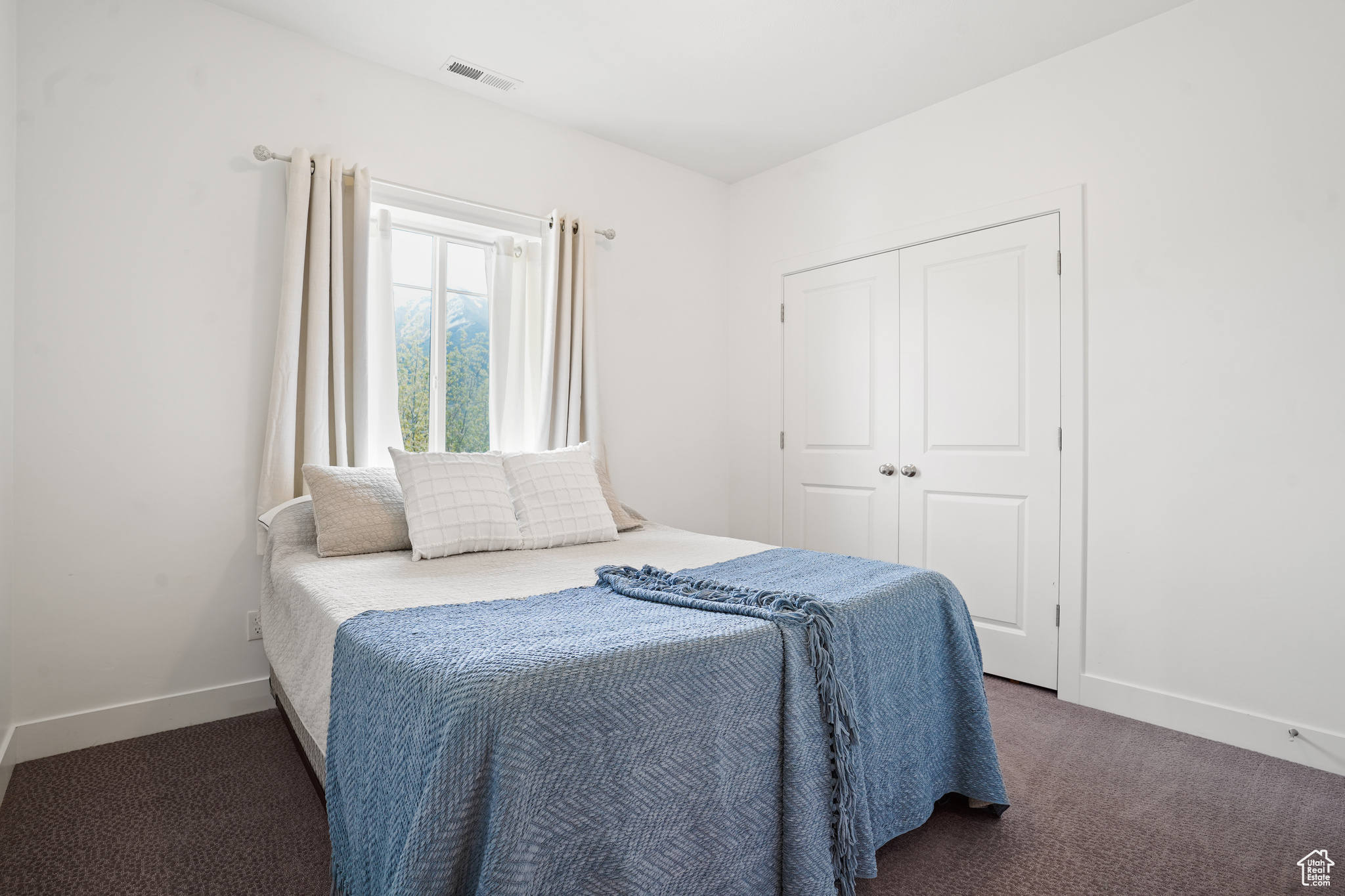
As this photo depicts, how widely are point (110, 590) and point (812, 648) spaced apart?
2363 millimetres

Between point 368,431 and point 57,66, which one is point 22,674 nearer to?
point 368,431

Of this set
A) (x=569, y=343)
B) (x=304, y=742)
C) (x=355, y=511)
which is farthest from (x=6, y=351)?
(x=569, y=343)

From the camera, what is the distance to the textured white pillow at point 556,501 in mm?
2461

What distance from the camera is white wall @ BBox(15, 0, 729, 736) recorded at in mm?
2154

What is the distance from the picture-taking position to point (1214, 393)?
2.37m

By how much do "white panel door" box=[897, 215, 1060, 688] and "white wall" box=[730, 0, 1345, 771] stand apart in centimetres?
16

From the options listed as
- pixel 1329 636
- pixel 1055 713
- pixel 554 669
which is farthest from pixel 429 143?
pixel 1329 636

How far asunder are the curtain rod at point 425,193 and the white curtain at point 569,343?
13 cm

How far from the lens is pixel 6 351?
2.01 meters

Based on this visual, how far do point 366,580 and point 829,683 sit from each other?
1.26m

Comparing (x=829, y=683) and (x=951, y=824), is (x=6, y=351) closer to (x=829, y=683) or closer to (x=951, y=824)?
(x=829, y=683)
